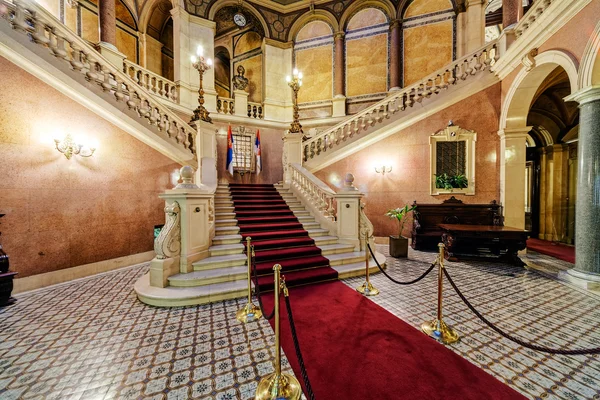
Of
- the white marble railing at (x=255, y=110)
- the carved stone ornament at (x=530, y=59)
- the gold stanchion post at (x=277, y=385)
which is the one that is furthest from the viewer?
the white marble railing at (x=255, y=110)

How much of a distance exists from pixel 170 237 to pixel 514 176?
9.23 m

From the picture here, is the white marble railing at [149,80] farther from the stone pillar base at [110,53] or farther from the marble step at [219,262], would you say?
the marble step at [219,262]

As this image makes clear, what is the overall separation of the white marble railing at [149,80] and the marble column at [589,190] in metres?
11.8

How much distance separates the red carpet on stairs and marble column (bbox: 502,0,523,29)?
6.93m

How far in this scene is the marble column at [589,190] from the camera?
14.0 feet

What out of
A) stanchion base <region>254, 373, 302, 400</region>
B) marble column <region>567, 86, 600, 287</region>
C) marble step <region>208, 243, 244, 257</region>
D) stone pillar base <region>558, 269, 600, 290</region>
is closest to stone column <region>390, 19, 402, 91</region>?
marble column <region>567, 86, 600, 287</region>

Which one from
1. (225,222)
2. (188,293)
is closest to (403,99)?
(225,222)

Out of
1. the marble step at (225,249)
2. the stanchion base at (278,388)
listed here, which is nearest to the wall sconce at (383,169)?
the marble step at (225,249)

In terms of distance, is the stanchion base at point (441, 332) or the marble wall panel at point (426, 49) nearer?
the stanchion base at point (441, 332)

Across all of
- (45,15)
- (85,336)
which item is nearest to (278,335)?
(85,336)

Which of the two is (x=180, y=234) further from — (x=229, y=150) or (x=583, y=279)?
(x=583, y=279)

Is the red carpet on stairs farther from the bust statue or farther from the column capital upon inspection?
the bust statue

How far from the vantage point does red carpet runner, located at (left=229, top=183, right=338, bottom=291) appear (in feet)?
15.1

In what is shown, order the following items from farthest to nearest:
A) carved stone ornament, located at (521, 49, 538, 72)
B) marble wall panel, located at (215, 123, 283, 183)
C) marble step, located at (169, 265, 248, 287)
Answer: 1. marble wall panel, located at (215, 123, 283, 183)
2. carved stone ornament, located at (521, 49, 538, 72)
3. marble step, located at (169, 265, 248, 287)
